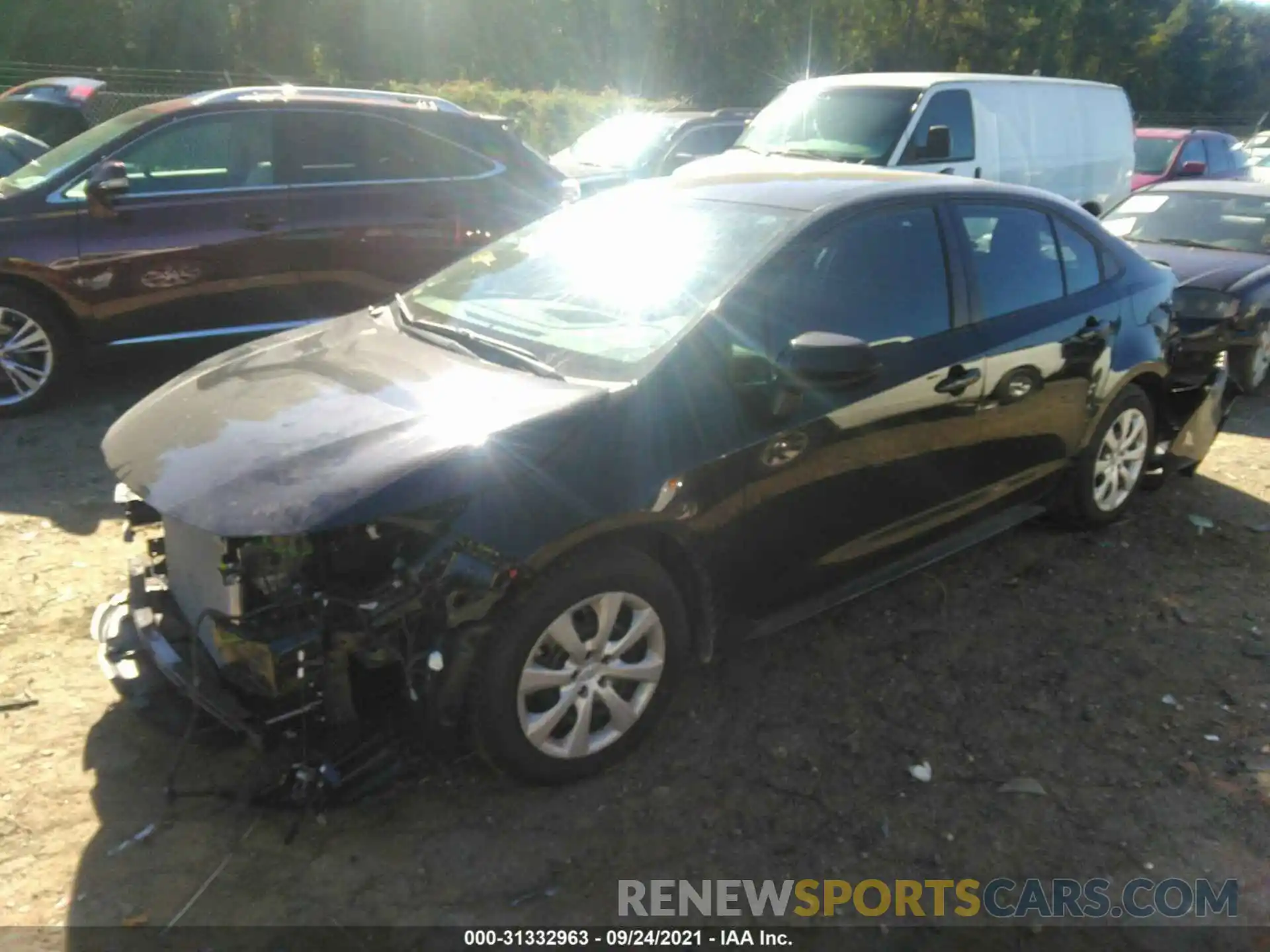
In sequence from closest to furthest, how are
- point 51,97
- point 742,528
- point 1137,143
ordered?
point 742,528 < point 51,97 < point 1137,143

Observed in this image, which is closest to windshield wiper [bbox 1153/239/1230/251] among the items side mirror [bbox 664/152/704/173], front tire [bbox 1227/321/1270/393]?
front tire [bbox 1227/321/1270/393]

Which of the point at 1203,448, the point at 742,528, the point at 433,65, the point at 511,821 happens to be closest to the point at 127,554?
the point at 511,821

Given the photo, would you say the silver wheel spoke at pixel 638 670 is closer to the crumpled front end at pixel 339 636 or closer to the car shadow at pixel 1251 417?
the crumpled front end at pixel 339 636

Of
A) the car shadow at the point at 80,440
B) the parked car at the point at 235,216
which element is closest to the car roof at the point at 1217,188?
the parked car at the point at 235,216

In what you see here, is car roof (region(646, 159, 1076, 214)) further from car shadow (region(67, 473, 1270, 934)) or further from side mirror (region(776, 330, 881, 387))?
car shadow (region(67, 473, 1270, 934))

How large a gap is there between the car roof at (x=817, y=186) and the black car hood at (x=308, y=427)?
1.18 m

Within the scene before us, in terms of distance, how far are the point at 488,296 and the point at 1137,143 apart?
13.8m

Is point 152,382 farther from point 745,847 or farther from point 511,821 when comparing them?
point 745,847

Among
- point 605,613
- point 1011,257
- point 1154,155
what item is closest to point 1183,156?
point 1154,155

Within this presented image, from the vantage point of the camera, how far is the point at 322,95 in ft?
22.9

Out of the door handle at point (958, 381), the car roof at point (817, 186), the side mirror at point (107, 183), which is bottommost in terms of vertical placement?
the door handle at point (958, 381)

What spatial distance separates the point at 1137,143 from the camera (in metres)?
14.9

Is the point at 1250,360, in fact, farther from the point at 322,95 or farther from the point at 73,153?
the point at 73,153

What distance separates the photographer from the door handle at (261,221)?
6586mm
